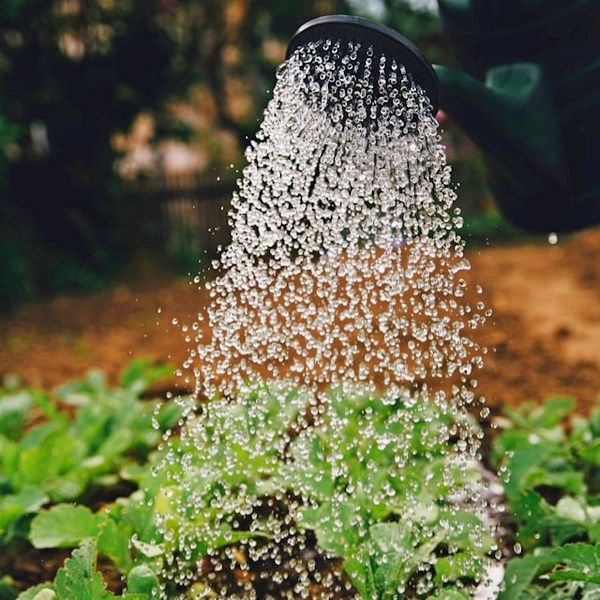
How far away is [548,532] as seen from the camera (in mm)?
1964

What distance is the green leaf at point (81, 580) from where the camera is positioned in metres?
1.56

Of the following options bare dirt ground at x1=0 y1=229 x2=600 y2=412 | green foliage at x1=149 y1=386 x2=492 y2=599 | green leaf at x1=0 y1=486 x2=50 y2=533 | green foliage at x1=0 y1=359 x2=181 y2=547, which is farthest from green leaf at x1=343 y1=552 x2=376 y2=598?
bare dirt ground at x1=0 y1=229 x2=600 y2=412

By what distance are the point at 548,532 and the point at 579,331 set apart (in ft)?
9.33

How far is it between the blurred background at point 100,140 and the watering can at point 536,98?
498 centimetres

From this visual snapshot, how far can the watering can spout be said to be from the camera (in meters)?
1.79

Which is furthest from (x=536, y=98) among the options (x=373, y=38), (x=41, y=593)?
(x=41, y=593)

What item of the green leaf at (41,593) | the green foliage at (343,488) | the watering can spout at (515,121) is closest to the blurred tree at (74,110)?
the green foliage at (343,488)

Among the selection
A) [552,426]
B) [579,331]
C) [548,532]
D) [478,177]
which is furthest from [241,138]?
[548,532]

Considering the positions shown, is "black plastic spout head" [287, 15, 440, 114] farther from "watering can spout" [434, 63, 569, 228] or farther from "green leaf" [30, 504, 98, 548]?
"green leaf" [30, 504, 98, 548]

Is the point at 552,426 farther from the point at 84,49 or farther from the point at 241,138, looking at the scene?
the point at 241,138

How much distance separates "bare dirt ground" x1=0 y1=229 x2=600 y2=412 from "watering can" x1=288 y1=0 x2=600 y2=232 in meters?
1.35

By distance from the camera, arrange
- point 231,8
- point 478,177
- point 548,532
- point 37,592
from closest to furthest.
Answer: point 37,592, point 548,532, point 231,8, point 478,177

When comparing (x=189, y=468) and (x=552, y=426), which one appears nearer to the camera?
(x=189, y=468)

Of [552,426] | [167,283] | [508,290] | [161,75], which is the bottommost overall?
[552,426]
